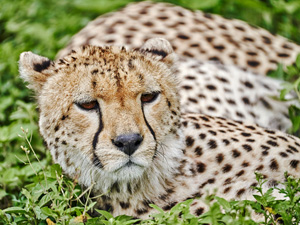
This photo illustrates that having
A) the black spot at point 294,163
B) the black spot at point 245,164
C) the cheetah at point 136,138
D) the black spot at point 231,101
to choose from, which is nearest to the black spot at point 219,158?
the cheetah at point 136,138

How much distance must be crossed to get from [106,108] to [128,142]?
8.6 inches

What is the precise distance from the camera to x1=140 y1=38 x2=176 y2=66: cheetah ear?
9.43 ft

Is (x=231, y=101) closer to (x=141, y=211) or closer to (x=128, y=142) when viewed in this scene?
(x=141, y=211)

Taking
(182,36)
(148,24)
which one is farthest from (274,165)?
(148,24)

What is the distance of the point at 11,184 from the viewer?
10.1 ft

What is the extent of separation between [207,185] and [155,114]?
49 centimetres

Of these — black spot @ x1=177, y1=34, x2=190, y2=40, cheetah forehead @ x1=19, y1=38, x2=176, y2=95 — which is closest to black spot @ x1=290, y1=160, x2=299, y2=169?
cheetah forehead @ x1=19, y1=38, x2=176, y2=95

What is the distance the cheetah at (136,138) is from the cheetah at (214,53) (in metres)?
0.69

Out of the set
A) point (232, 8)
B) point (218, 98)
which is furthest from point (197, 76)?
point (232, 8)

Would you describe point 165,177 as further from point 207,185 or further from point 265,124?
point 265,124

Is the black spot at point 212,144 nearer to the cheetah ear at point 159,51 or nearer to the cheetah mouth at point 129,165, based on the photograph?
the cheetah ear at point 159,51

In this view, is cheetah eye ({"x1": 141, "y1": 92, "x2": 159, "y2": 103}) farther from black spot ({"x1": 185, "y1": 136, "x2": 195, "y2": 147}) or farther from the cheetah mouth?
black spot ({"x1": 185, "y1": 136, "x2": 195, "y2": 147})

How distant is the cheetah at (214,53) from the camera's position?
3.78 meters

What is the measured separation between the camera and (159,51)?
2.93 m
